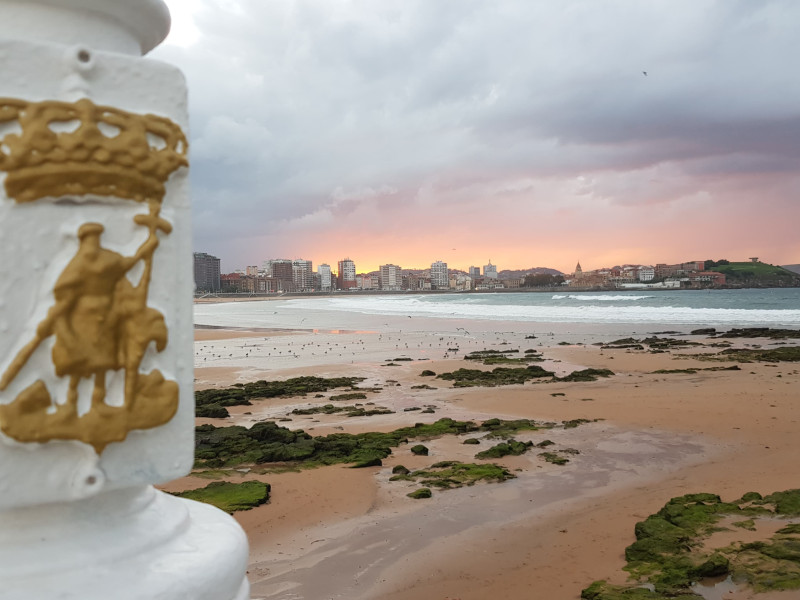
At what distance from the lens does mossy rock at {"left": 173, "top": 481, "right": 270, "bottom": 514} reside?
732 centimetres

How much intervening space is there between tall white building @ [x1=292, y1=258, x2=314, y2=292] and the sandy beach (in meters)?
167

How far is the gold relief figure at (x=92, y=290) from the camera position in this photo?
5.57 feet

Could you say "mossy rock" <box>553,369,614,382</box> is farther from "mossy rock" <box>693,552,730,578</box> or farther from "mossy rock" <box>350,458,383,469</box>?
"mossy rock" <box>693,552,730,578</box>

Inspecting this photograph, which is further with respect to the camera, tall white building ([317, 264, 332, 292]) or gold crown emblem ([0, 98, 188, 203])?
tall white building ([317, 264, 332, 292])

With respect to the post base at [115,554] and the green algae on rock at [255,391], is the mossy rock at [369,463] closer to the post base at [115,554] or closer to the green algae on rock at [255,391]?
the green algae on rock at [255,391]

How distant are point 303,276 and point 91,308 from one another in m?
188

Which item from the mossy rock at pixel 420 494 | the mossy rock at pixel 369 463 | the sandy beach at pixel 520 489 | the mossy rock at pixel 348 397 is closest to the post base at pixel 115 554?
the sandy beach at pixel 520 489

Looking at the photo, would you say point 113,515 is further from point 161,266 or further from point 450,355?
point 450,355

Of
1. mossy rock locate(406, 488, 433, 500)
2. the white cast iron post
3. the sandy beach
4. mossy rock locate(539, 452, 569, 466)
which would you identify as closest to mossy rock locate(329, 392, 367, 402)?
the sandy beach

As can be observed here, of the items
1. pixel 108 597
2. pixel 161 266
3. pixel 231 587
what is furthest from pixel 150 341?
pixel 231 587

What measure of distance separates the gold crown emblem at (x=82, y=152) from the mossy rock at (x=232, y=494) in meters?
6.17

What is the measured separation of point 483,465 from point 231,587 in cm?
721

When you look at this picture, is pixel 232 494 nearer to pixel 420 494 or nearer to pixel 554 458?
pixel 420 494

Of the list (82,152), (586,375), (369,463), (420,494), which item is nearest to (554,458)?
(420,494)
